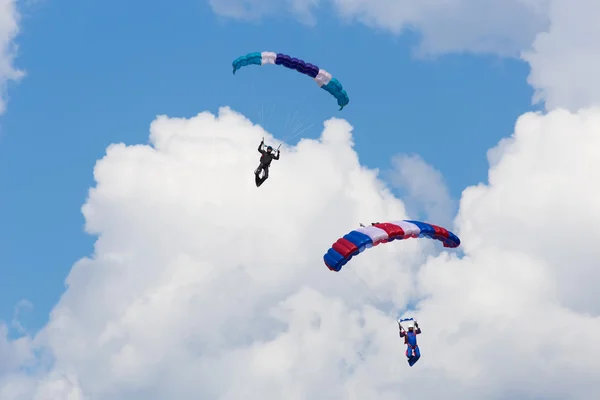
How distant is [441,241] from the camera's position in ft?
232

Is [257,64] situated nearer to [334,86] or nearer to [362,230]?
[334,86]

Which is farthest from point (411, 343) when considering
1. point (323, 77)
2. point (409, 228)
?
point (323, 77)

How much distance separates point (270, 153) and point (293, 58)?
6941 mm

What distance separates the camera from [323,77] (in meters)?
72.4

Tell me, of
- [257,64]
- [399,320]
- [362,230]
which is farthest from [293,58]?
[399,320]

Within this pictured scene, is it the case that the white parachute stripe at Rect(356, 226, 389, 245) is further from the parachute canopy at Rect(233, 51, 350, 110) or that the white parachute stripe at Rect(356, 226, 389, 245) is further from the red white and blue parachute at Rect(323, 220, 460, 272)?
the parachute canopy at Rect(233, 51, 350, 110)

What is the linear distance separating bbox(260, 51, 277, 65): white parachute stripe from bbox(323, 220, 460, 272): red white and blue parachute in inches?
521

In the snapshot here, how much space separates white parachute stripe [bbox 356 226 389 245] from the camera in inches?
2573

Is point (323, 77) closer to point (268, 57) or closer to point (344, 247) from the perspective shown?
point (268, 57)

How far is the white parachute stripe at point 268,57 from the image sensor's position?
71.3 m

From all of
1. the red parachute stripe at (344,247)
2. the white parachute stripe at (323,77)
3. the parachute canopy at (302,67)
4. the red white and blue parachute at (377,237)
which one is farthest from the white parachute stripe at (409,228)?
the white parachute stripe at (323,77)

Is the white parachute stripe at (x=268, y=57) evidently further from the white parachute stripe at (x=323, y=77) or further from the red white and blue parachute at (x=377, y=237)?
the red white and blue parachute at (x=377, y=237)

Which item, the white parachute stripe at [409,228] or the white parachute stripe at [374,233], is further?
the white parachute stripe at [409,228]

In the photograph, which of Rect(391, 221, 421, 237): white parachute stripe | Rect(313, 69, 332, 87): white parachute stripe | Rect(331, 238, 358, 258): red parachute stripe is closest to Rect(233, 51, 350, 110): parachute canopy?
Rect(313, 69, 332, 87): white parachute stripe
